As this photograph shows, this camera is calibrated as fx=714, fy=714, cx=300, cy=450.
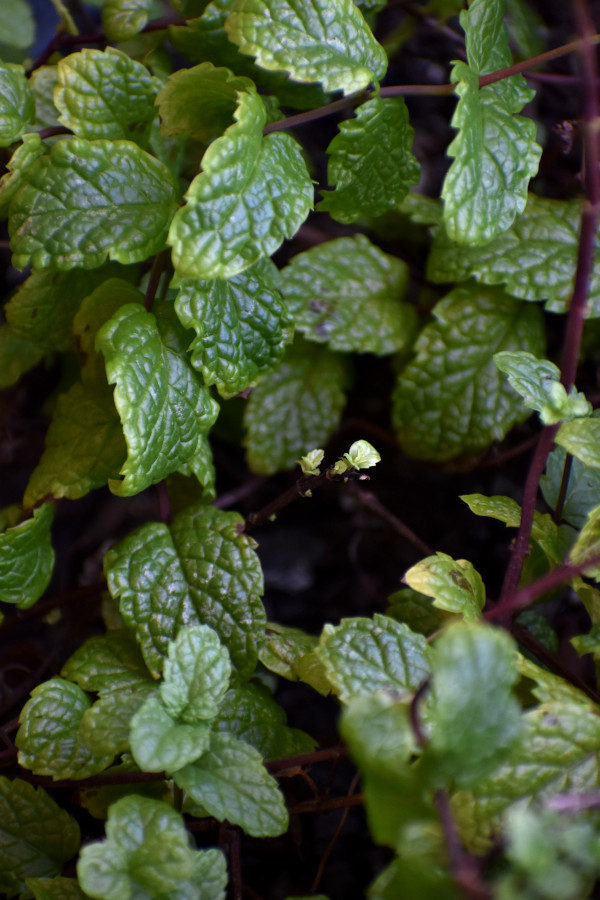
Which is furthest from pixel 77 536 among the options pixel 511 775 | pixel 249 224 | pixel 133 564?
pixel 511 775

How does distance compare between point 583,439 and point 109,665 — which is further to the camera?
point 109,665

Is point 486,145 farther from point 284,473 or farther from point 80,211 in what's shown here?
point 284,473

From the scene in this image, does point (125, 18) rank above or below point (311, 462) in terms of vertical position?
above

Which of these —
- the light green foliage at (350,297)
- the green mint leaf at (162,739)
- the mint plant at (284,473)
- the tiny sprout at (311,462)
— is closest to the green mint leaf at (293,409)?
the mint plant at (284,473)

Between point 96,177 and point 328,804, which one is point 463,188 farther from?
point 328,804

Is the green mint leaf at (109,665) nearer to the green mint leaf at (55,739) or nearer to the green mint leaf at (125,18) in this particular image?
the green mint leaf at (55,739)

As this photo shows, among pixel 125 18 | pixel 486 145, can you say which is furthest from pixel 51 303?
pixel 486 145

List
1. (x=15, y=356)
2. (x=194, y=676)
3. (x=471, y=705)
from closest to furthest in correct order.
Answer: (x=471, y=705)
(x=194, y=676)
(x=15, y=356)

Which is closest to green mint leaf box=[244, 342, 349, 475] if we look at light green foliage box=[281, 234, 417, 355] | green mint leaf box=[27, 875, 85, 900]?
light green foliage box=[281, 234, 417, 355]
